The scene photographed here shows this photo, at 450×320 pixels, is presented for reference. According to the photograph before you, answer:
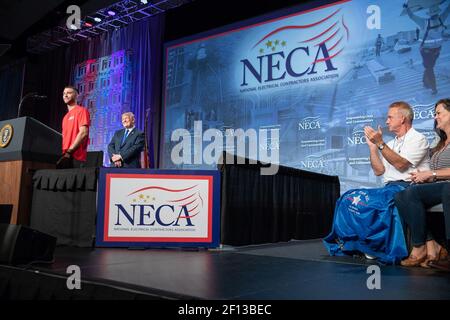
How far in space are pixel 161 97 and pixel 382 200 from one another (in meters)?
5.94

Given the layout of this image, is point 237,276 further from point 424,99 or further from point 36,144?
point 424,99

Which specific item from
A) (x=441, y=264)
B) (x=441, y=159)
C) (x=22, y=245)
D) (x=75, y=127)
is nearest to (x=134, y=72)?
(x=75, y=127)

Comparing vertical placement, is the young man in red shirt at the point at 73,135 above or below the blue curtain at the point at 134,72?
below

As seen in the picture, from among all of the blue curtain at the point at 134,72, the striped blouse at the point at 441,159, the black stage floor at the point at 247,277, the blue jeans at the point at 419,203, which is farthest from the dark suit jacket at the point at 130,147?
the blue curtain at the point at 134,72

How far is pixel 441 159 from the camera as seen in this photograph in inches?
94.0

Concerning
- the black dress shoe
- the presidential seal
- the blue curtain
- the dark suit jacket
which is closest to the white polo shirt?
the black dress shoe

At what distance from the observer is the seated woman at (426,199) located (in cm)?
232

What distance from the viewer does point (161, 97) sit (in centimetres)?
786

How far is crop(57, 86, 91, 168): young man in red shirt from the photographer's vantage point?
141 inches

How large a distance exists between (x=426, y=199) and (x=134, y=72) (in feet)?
23.3

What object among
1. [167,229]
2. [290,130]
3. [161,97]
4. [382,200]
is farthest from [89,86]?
[382,200]

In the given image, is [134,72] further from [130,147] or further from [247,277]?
[247,277]

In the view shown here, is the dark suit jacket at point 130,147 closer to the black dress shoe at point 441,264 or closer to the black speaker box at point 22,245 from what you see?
the black speaker box at point 22,245

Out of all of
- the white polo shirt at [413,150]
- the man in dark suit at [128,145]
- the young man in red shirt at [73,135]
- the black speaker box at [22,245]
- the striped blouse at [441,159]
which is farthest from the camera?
the man in dark suit at [128,145]
